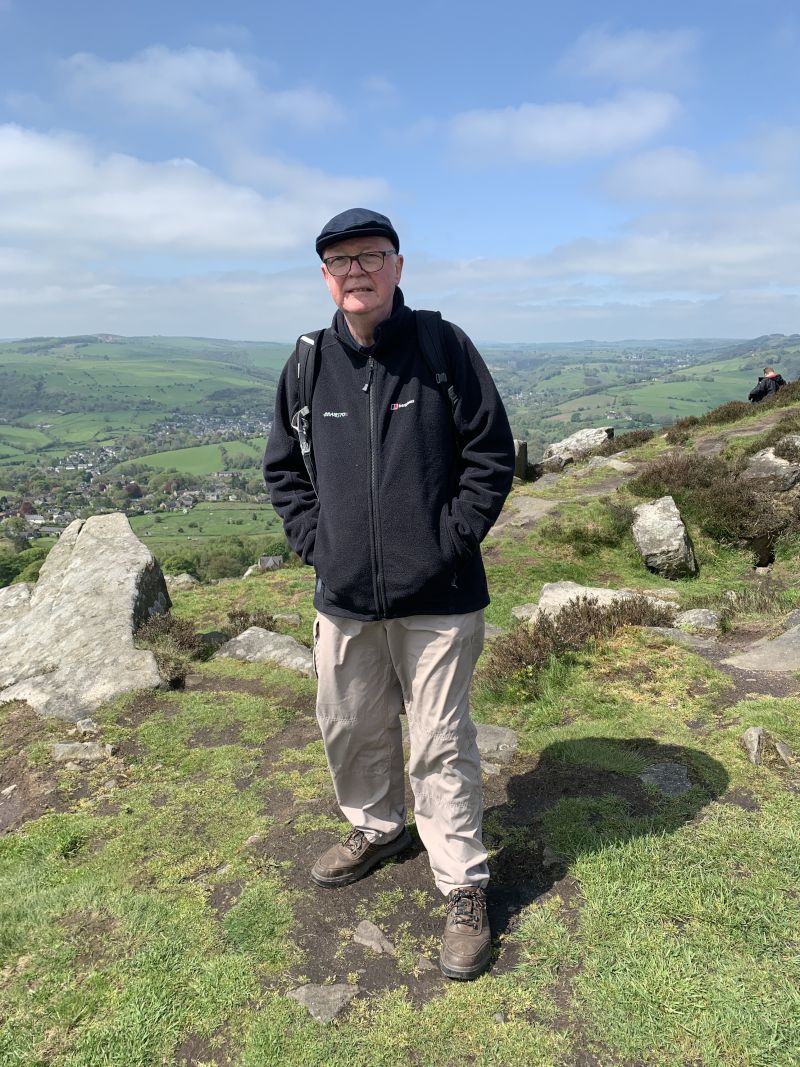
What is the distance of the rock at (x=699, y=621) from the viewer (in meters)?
8.65

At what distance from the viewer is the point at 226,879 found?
4383mm

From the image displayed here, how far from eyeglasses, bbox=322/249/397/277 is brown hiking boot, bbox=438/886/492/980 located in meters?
3.76

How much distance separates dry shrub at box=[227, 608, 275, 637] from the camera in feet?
38.0

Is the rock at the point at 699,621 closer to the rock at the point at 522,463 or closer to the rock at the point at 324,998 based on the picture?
the rock at the point at 324,998

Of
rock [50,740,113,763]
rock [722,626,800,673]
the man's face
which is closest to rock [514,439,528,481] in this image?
rock [722,626,800,673]

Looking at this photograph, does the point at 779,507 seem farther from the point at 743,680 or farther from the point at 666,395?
the point at 666,395

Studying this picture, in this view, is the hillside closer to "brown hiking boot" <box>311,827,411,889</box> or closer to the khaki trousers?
"brown hiking boot" <box>311,827,411,889</box>

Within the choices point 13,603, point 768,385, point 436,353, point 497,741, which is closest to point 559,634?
point 497,741

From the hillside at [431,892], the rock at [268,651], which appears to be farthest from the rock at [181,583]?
the hillside at [431,892]

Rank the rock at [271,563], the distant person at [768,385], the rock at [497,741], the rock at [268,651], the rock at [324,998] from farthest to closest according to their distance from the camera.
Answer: the distant person at [768,385], the rock at [271,563], the rock at [268,651], the rock at [497,741], the rock at [324,998]

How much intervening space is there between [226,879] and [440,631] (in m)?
2.43

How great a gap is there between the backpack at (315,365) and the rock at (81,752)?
4.43m

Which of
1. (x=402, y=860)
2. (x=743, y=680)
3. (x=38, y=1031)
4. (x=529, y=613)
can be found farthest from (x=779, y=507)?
(x=38, y=1031)

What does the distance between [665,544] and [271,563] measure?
11.5 meters
